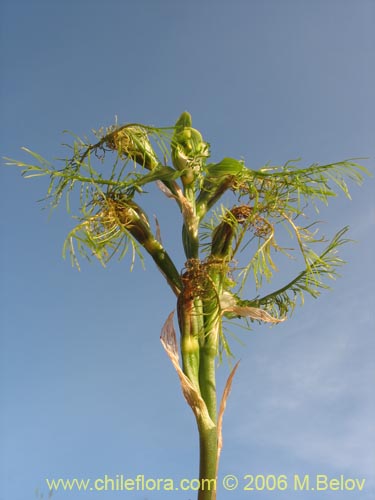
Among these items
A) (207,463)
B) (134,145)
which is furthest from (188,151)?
(207,463)

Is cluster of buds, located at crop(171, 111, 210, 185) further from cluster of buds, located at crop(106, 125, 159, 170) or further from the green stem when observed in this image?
the green stem

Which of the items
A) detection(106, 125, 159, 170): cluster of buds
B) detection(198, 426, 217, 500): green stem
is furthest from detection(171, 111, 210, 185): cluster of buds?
detection(198, 426, 217, 500): green stem

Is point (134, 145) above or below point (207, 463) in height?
above

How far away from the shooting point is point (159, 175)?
9.10 feet

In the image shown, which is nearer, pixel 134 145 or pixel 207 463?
pixel 207 463

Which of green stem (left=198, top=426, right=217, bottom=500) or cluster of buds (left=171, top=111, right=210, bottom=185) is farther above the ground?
cluster of buds (left=171, top=111, right=210, bottom=185)

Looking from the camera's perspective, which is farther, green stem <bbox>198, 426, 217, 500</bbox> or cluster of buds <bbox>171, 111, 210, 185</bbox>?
cluster of buds <bbox>171, 111, 210, 185</bbox>

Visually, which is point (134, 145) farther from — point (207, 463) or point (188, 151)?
point (207, 463)

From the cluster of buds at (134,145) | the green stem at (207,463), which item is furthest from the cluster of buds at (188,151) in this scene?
the green stem at (207,463)

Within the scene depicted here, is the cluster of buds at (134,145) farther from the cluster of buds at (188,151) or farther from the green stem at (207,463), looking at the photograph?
the green stem at (207,463)

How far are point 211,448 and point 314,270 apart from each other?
1.03 m

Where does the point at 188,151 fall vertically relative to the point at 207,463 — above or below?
above

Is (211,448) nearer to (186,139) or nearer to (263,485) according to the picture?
(263,485)

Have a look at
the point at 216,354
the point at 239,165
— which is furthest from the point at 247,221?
the point at 216,354
